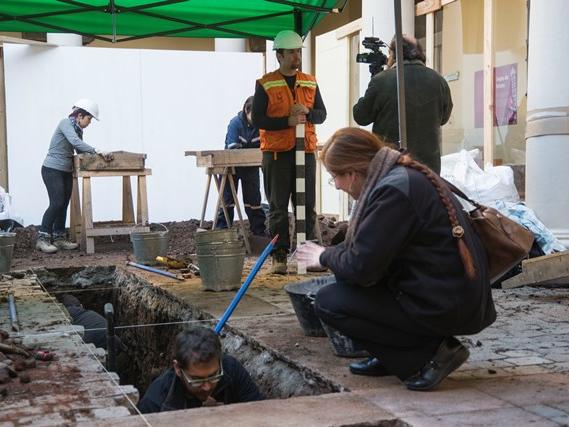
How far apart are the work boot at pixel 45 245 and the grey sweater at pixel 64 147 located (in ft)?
2.91

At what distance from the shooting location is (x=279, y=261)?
7.39 meters

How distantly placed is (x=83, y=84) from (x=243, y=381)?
34.0 ft

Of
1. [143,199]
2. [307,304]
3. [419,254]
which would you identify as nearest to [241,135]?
[143,199]

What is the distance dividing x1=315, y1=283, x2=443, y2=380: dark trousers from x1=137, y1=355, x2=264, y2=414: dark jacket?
0.65m

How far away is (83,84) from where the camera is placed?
1333 cm

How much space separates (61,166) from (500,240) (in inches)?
301

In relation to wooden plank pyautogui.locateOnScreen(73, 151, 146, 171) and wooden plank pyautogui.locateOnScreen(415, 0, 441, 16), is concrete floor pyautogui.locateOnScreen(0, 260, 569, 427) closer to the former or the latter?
wooden plank pyautogui.locateOnScreen(73, 151, 146, 171)

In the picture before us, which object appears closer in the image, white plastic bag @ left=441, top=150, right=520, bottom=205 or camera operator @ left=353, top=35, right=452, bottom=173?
camera operator @ left=353, top=35, right=452, bottom=173

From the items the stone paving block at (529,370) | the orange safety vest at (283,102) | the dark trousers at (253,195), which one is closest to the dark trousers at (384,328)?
the stone paving block at (529,370)

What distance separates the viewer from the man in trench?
3.69m

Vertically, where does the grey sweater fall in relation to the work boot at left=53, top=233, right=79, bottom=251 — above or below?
above

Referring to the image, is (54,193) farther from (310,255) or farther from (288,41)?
(310,255)

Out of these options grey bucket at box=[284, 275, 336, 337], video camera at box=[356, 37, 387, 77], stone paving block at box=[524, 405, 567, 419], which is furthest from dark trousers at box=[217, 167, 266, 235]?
stone paving block at box=[524, 405, 567, 419]

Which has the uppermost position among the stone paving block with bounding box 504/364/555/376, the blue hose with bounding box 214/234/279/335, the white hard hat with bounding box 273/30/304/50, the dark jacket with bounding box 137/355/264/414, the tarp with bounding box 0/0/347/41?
the tarp with bounding box 0/0/347/41
